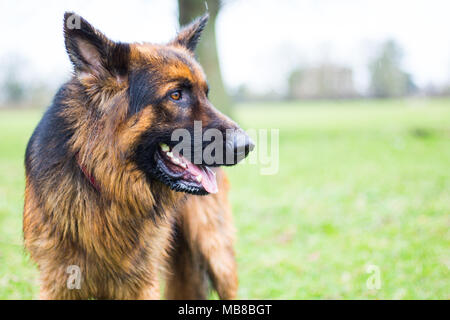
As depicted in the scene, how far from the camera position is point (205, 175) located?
9.65 feet

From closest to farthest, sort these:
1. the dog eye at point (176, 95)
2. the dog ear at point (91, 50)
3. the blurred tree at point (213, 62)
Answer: the dog ear at point (91, 50)
the dog eye at point (176, 95)
the blurred tree at point (213, 62)

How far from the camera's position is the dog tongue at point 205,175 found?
2.88 metres

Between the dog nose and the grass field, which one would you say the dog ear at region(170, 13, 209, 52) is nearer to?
the dog nose

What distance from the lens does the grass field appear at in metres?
4.48

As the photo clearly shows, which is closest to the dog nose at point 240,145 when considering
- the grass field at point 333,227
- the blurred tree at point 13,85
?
the grass field at point 333,227

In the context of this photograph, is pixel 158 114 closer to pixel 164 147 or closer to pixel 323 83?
pixel 164 147

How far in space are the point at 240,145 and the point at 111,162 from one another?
88 cm

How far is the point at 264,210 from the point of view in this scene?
288 inches

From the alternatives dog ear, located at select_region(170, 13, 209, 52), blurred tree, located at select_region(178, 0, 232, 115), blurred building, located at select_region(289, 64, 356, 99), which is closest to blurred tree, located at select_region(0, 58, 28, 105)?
blurred tree, located at select_region(178, 0, 232, 115)

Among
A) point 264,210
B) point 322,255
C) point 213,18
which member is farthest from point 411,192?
point 213,18

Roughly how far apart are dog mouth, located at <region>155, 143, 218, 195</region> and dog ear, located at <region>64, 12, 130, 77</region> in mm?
627

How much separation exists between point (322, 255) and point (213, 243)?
7.03 feet

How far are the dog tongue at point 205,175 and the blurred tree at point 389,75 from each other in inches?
2406

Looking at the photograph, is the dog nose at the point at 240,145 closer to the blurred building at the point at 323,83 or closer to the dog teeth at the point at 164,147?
the dog teeth at the point at 164,147
